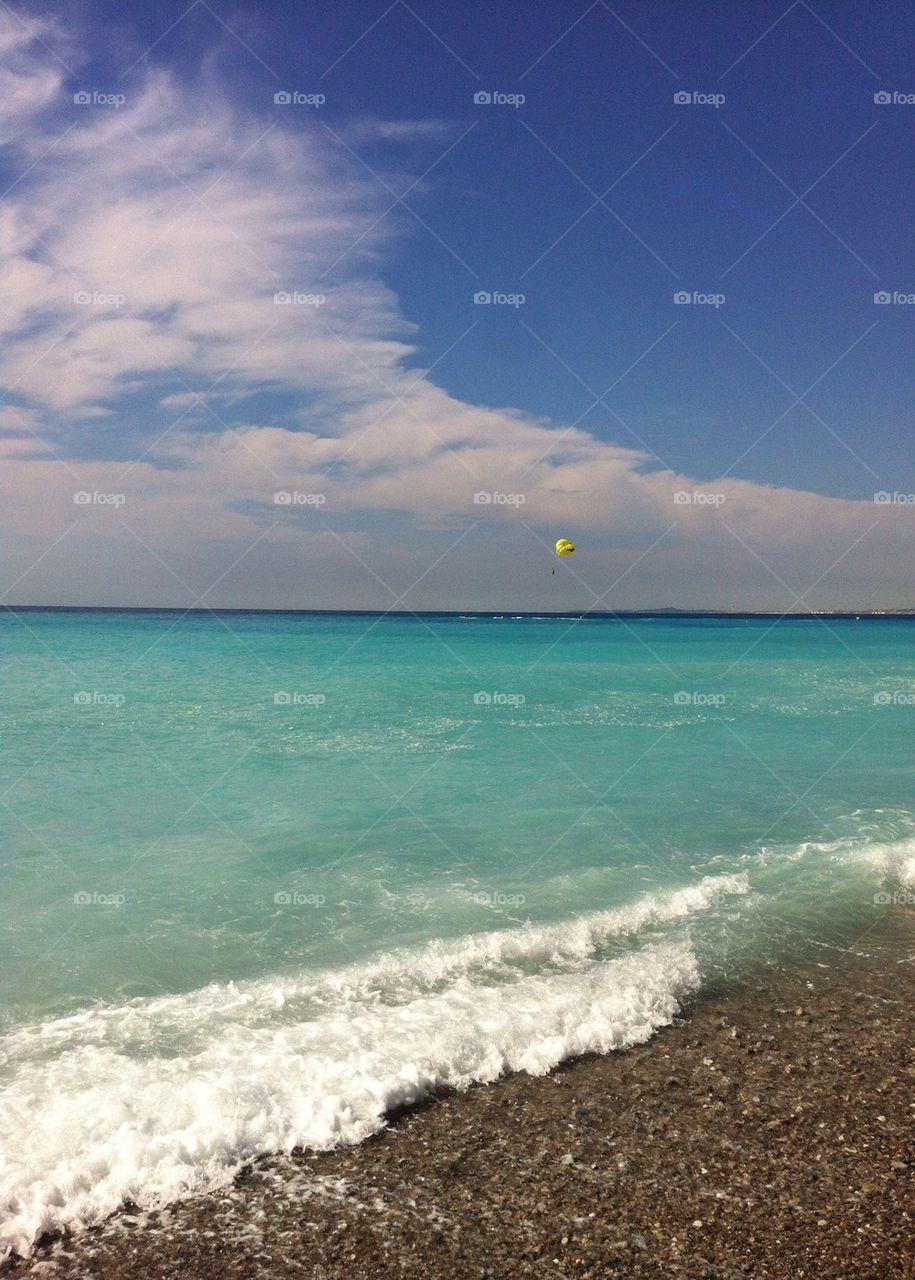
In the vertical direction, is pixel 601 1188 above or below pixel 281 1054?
above

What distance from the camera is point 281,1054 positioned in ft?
20.3

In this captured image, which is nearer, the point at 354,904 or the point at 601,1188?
the point at 601,1188

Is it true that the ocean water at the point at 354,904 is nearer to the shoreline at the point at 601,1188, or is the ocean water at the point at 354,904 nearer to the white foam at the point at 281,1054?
the white foam at the point at 281,1054

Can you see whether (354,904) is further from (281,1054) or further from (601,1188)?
(601,1188)

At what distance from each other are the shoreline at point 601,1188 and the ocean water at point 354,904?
29 cm

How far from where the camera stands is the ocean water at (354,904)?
5.55 m

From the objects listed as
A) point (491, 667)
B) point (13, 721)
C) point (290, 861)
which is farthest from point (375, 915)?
point (491, 667)

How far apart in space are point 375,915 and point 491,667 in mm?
35236

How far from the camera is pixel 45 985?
743 cm

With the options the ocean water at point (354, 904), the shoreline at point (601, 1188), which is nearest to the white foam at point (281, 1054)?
the ocean water at point (354, 904)

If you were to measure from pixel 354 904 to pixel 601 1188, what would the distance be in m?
5.21

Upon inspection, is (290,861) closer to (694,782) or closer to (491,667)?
(694,782)

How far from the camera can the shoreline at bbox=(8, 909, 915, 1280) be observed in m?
4.22

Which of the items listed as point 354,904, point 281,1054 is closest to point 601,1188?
point 281,1054
